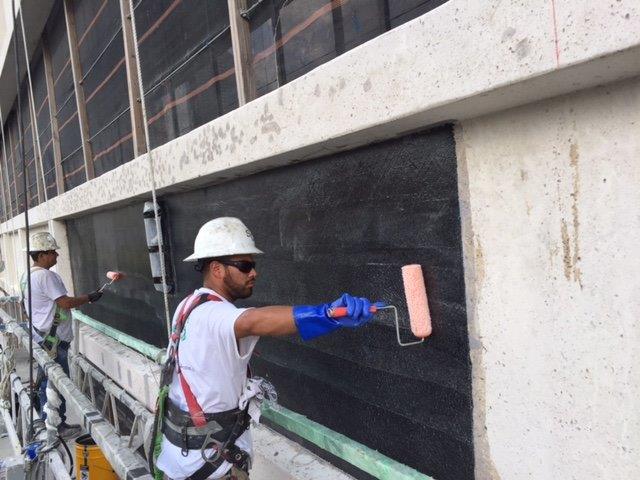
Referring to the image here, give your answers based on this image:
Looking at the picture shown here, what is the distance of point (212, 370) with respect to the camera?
2.12m

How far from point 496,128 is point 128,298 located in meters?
5.12

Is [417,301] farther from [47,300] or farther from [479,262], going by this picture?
[47,300]

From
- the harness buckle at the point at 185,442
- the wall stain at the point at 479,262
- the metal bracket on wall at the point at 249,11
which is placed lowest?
the harness buckle at the point at 185,442

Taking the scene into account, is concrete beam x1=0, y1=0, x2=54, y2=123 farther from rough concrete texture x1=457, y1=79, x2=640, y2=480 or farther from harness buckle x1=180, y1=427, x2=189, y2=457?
rough concrete texture x1=457, y1=79, x2=640, y2=480

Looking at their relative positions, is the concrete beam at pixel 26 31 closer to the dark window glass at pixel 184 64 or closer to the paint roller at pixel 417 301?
the dark window glass at pixel 184 64

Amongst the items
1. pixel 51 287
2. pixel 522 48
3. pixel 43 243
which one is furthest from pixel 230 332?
pixel 43 243

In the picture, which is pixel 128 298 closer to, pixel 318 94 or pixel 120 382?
pixel 120 382

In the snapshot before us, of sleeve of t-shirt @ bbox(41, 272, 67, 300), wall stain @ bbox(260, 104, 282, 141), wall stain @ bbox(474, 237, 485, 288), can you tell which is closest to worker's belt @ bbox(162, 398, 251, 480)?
wall stain @ bbox(474, 237, 485, 288)

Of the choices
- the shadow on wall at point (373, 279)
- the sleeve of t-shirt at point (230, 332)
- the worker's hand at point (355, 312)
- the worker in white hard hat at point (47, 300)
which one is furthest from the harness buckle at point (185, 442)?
the worker in white hard hat at point (47, 300)

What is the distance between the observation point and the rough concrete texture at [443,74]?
1234 millimetres

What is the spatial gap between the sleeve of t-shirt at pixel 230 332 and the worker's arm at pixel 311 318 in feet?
0.47

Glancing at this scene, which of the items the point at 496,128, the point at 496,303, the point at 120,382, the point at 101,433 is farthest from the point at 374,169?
the point at 120,382

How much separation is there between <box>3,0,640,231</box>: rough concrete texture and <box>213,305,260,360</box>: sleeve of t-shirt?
0.84 meters

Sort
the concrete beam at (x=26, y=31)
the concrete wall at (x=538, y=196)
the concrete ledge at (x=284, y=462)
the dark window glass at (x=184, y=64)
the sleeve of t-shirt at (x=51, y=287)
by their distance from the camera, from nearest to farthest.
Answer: the concrete wall at (x=538, y=196)
the concrete ledge at (x=284, y=462)
the dark window glass at (x=184, y=64)
the sleeve of t-shirt at (x=51, y=287)
the concrete beam at (x=26, y=31)
